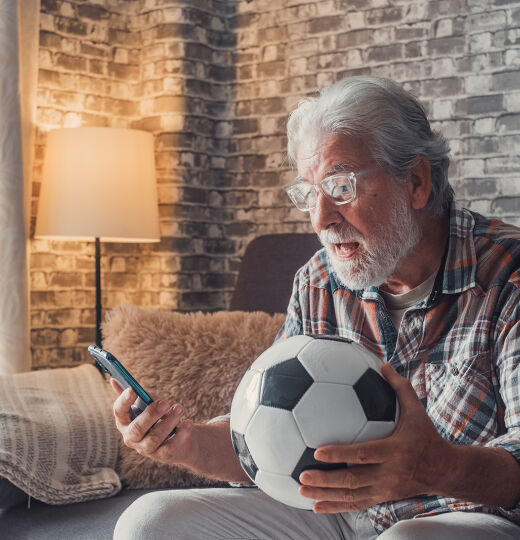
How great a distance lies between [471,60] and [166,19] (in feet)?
4.05

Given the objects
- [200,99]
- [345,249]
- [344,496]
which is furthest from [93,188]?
[344,496]

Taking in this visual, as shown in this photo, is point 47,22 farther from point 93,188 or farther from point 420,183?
point 420,183

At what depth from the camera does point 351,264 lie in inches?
57.4

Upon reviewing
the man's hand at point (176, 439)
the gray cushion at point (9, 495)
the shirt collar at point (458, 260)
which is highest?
the shirt collar at point (458, 260)

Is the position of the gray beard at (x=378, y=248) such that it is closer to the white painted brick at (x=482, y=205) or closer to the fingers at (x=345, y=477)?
the fingers at (x=345, y=477)

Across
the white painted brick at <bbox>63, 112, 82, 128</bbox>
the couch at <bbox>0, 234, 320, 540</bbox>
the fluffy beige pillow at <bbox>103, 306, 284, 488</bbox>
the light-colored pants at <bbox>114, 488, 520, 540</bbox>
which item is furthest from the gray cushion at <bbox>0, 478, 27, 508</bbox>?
the white painted brick at <bbox>63, 112, 82, 128</bbox>

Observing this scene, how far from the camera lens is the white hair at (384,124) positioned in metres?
1.44

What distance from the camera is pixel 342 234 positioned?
57.4 inches

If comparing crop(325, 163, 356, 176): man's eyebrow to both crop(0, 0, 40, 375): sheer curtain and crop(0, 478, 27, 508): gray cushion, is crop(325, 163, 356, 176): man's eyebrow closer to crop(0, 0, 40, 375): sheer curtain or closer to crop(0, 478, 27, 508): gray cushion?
crop(0, 478, 27, 508): gray cushion

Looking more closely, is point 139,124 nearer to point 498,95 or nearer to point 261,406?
point 498,95

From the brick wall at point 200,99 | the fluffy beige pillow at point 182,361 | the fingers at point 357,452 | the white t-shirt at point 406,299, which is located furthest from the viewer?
the brick wall at point 200,99

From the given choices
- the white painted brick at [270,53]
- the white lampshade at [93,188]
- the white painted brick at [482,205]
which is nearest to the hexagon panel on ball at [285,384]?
the white lampshade at [93,188]

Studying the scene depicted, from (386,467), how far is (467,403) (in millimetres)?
328

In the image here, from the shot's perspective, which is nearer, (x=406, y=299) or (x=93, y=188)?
(x=406, y=299)
